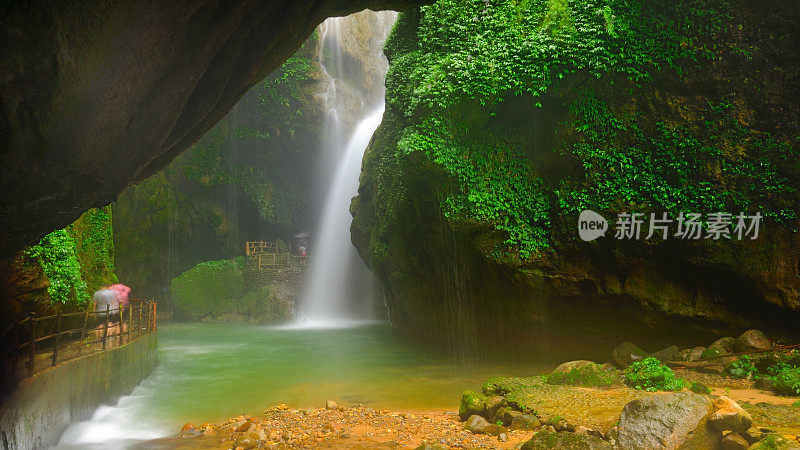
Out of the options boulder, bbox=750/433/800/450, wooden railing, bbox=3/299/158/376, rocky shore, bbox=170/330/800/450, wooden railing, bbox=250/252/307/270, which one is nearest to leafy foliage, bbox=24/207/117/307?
wooden railing, bbox=3/299/158/376

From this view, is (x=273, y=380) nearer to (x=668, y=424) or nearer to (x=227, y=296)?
(x=668, y=424)

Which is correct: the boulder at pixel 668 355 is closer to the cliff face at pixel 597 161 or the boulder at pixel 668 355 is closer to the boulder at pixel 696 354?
the boulder at pixel 696 354

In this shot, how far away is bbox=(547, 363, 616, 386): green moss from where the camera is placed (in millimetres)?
7438

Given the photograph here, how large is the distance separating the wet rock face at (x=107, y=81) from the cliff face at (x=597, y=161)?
6502mm

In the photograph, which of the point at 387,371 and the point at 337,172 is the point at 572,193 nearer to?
the point at 387,371

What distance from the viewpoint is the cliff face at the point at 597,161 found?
10.0 metres

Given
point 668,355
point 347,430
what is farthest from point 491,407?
point 668,355

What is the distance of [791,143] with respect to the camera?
9.77 m

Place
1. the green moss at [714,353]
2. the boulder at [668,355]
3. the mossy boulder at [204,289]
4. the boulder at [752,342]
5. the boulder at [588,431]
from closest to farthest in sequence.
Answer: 1. the boulder at [588,431]
2. the boulder at [752,342]
3. the green moss at [714,353]
4. the boulder at [668,355]
5. the mossy boulder at [204,289]

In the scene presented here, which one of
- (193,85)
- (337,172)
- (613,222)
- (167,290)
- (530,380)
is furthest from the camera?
(337,172)

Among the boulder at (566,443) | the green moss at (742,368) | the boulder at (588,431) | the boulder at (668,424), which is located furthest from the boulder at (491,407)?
the green moss at (742,368)

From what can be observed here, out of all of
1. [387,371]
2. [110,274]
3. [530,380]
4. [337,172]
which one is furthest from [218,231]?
[530,380]

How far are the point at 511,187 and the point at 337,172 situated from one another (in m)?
17.2

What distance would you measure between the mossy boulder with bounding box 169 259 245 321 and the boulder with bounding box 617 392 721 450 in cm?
2227
